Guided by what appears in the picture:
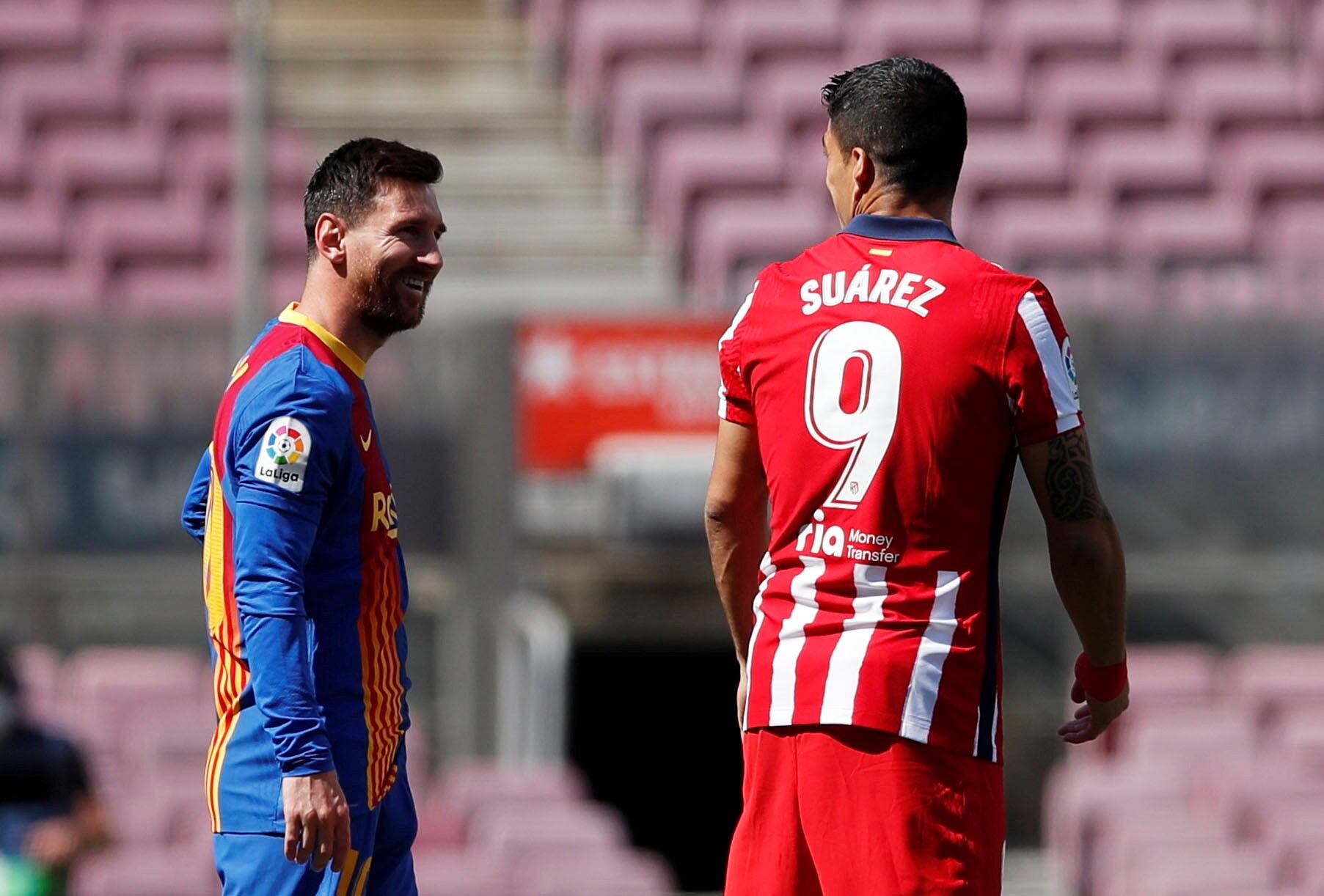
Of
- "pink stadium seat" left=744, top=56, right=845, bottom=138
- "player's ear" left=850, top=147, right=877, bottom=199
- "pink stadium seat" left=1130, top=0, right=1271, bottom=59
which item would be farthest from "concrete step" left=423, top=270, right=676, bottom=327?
"player's ear" left=850, top=147, right=877, bottom=199

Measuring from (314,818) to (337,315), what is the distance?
2.54 ft

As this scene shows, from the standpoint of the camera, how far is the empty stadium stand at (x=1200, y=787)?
625 cm

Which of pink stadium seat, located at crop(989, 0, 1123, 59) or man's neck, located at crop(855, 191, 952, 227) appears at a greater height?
pink stadium seat, located at crop(989, 0, 1123, 59)

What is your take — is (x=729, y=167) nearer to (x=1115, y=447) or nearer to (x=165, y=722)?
(x=1115, y=447)

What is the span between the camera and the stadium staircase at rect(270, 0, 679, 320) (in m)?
11.5

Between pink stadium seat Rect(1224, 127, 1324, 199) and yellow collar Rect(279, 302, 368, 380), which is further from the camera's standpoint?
pink stadium seat Rect(1224, 127, 1324, 199)

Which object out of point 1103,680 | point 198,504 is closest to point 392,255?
point 198,504

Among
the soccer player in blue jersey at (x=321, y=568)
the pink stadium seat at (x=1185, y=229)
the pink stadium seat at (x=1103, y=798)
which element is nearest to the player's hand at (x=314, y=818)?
the soccer player in blue jersey at (x=321, y=568)

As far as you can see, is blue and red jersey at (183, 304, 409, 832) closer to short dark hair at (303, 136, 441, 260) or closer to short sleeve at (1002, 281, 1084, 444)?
short dark hair at (303, 136, 441, 260)

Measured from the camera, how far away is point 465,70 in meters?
13.1

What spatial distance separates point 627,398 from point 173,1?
5.34 meters

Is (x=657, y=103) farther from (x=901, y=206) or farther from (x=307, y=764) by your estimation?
(x=307, y=764)

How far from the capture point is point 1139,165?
11781 mm

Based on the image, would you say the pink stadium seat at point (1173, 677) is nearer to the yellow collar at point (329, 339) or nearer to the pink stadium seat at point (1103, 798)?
the pink stadium seat at point (1103, 798)
